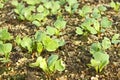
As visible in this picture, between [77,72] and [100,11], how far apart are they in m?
0.88

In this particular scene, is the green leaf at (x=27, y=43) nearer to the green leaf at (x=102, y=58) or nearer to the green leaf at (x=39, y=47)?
the green leaf at (x=39, y=47)

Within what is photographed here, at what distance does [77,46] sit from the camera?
2.43 meters

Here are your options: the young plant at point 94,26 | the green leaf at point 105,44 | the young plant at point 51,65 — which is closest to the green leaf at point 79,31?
the young plant at point 94,26

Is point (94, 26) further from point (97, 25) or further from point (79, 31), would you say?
point (79, 31)

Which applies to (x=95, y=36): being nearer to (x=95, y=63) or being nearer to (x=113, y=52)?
(x=113, y=52)

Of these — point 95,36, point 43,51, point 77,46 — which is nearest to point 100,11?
point 95,36

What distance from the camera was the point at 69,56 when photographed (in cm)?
231

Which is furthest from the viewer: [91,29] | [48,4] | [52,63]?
[48,4]

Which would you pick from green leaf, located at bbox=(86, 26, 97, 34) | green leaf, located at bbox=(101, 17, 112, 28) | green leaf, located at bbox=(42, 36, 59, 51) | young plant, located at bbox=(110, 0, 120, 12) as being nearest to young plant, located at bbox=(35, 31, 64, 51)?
green leaf, located at bbox=(42, 36, 59, 51)

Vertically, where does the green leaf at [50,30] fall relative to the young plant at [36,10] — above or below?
below

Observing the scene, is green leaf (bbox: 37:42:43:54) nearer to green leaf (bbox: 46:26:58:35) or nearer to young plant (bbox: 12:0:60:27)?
green leaf (bbox: 46:26:58:35)

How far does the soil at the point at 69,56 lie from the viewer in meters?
2.13

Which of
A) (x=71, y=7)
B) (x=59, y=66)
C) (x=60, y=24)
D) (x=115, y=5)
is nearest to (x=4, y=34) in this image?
(x=60, y=24)

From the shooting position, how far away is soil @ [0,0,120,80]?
2.13 meters
